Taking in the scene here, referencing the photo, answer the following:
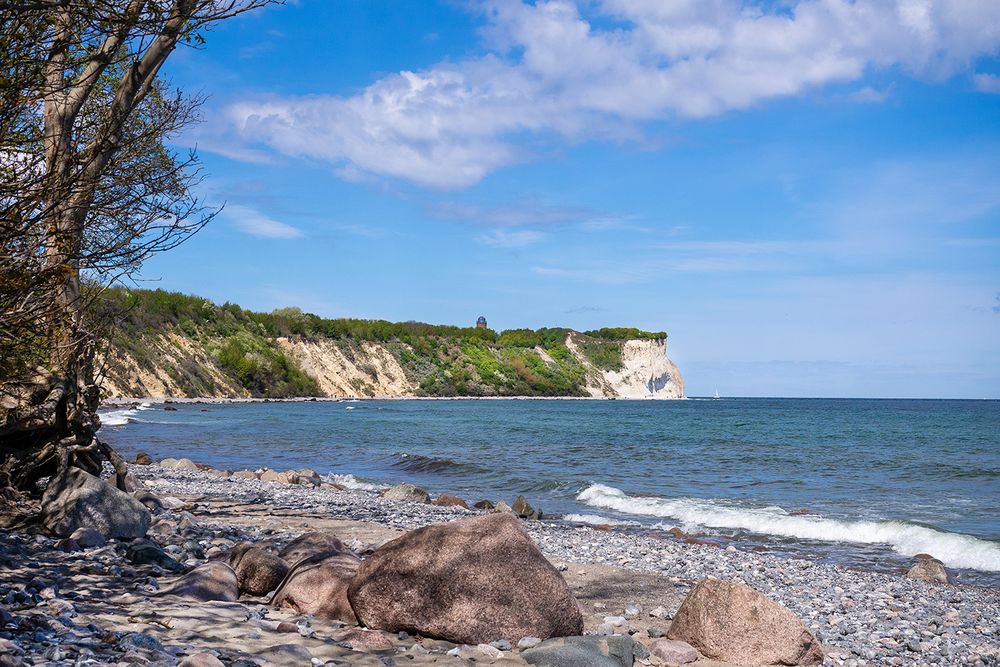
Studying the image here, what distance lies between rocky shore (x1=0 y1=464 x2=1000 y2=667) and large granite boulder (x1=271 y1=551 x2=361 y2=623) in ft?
0.07

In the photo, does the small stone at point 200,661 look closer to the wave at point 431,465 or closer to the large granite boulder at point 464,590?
the large granite boulder at point 464,590

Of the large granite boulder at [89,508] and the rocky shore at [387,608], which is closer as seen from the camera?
the rocky shore at [387,608]

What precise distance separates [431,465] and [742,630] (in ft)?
68.2

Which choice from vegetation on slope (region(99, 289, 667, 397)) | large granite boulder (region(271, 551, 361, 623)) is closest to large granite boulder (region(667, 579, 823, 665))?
large granite boulder (region(271, 551, 361, 623))

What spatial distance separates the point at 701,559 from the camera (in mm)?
11750

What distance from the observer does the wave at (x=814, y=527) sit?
1375 centimetres

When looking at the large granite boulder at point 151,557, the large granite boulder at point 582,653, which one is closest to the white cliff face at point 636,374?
the large granite boulder at point 151,557

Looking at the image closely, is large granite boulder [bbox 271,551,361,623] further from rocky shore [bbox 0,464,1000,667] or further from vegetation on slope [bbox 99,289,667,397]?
vegetation on slope [bbox 99,289,667,397]

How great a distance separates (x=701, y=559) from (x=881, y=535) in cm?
546

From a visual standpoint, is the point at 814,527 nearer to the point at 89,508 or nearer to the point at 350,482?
the point at 350,482

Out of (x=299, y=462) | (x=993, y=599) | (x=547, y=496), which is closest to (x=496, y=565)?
(x=993, y=599)

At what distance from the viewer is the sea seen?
15.2 meters

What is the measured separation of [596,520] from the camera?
1681cm

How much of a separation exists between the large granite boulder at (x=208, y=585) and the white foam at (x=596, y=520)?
10.2 m
